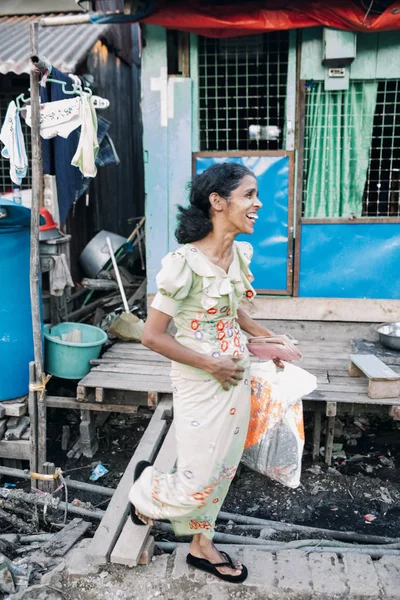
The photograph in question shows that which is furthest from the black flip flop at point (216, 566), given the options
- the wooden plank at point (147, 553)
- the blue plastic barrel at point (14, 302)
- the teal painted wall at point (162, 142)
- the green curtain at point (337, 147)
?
the green curtain at point (337, 147)

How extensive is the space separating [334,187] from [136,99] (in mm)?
7348

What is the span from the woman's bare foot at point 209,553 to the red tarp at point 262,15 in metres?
4.62

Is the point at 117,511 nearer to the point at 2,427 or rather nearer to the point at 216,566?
the point at 216,566

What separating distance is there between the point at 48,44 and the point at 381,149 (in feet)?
16.2

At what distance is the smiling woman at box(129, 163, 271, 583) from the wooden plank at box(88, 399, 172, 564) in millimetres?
499

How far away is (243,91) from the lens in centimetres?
579

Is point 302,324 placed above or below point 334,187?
below

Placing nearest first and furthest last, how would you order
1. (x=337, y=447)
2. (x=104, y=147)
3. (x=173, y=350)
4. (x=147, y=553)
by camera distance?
(x=173, y=350) < (x=147, y=553) < (x=337, y=447) < (x=104, y=147)

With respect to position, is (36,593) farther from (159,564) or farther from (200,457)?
(200,457)

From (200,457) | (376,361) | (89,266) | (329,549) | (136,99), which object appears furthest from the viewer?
(136,99)

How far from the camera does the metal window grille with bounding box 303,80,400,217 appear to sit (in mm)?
5617

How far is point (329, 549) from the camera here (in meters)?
3.20

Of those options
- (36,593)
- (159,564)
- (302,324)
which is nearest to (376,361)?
(302,324)

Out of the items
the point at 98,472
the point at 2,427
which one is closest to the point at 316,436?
the point at 98,472
